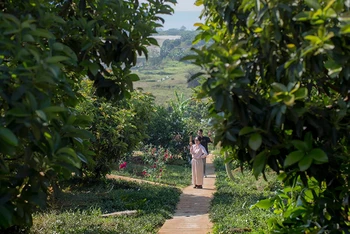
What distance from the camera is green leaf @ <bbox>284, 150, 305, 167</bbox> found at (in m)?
3.52

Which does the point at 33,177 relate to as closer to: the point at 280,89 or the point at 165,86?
the point at 280,89

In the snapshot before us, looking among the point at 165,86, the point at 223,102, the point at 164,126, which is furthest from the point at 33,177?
the point at 165,86

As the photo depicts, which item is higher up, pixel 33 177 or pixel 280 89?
pixel 280 89

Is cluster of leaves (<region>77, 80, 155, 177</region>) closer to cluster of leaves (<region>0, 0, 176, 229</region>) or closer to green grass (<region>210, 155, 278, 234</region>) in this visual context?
green grass (<region>210, 155, 278, 234</region>)

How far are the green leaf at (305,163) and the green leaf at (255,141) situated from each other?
1.00 feet

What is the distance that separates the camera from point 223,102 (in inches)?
131

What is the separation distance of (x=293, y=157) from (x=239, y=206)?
9.39 metres

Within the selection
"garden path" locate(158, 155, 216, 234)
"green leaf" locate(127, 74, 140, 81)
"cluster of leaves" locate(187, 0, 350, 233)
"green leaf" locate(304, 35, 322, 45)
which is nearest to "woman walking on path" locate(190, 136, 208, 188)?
"garden path" locate(158, 155, 216, 234)

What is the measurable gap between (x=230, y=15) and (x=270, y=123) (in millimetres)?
936

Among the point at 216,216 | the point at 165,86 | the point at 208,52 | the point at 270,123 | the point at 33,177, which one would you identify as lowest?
the point at 165,86

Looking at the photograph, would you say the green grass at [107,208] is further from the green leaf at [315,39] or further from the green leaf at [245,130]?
the green leaf at [315,39]

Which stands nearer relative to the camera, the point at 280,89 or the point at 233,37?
the point at 280,89

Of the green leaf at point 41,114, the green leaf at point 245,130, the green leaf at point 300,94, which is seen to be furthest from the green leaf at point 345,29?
the green leaf at point 41,114

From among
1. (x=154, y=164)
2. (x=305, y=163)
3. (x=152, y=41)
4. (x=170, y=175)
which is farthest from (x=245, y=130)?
(x=170, y=175)
